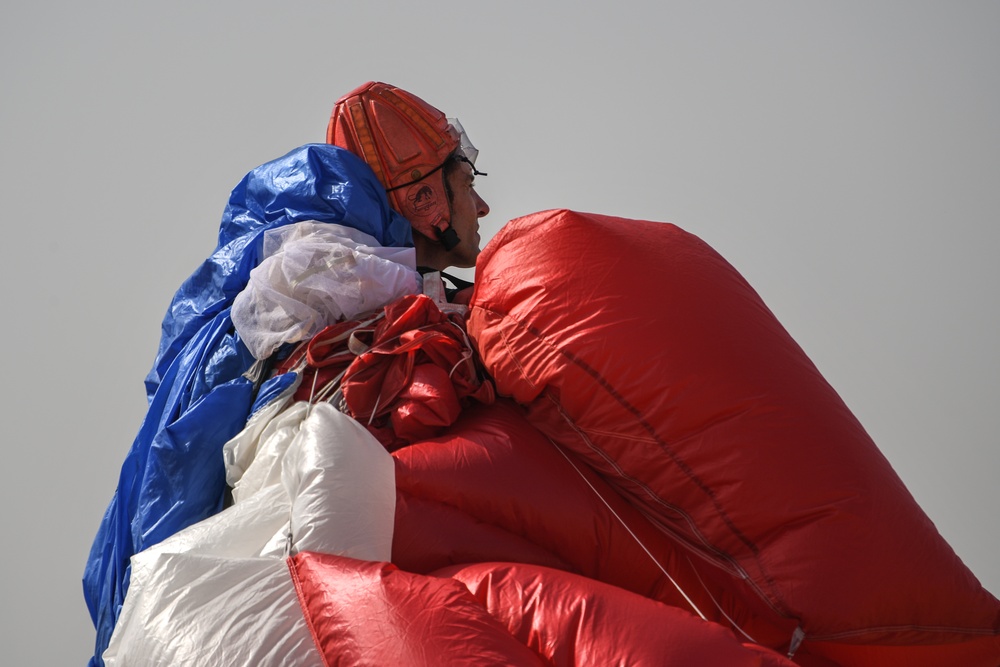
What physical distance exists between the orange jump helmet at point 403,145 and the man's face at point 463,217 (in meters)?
0.02

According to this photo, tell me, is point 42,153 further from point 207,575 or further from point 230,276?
point 207,575

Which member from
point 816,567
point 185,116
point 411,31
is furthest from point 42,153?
point 816,567

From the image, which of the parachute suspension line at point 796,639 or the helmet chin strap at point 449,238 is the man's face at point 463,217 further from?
the parachute suspension line at point 796,639

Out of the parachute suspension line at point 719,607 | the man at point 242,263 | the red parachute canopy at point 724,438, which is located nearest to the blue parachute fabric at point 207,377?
the man at point 242,263

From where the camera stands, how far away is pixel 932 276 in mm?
2348

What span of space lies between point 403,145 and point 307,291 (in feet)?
1.43

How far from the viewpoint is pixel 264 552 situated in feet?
3.19

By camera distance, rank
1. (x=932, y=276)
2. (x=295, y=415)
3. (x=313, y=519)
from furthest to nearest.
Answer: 1. (x=932, y=276)
2. (x=295, y=415)
3. (x=313, y=519)

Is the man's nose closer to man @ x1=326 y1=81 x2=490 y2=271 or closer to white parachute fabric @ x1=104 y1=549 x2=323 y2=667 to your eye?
man @ x1=326 y1=81 x2=490 y2=271

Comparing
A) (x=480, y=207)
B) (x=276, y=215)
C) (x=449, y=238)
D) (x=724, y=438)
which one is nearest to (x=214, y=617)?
(x=724, y=438)

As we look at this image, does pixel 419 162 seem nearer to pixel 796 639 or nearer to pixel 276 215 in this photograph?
pixel 276 215

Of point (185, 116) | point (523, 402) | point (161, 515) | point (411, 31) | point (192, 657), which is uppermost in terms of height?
point (411, 31)

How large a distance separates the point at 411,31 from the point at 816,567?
1907mm

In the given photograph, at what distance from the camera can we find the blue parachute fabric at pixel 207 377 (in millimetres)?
1271
